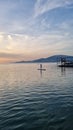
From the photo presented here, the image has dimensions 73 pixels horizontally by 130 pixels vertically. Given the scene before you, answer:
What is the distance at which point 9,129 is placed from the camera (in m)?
11.8

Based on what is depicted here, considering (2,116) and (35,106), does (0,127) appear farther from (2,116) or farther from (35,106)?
(35,106)

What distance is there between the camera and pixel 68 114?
15.0 metres

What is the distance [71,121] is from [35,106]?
5.65 metres

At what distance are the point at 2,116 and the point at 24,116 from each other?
2015 mm

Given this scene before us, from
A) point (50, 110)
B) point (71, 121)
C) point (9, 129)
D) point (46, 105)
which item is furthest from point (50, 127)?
point (46, 105)

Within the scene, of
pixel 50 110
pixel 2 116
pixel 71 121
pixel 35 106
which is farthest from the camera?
pixel 35 106

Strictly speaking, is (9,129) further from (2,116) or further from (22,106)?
(22,106)

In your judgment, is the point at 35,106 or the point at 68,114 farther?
the point at 35,106

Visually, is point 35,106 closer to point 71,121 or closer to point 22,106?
point 22,106

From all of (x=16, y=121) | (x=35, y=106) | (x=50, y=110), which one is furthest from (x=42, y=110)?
(x=16, y=121)

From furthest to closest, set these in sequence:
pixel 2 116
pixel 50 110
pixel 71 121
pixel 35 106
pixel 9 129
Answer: pixel 35 106 < pixel 50 110 < pixel 2 116 < pixel 71 121 < pixel 9 129

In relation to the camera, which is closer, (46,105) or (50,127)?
(50,127)

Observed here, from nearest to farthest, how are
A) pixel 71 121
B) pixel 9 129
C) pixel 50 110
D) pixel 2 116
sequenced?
pixel 9 129 → pixel 71 121 → pixel 2 116 → pixel 50 110

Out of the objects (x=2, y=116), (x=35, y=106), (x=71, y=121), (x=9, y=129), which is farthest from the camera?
(x=35, y=106)
